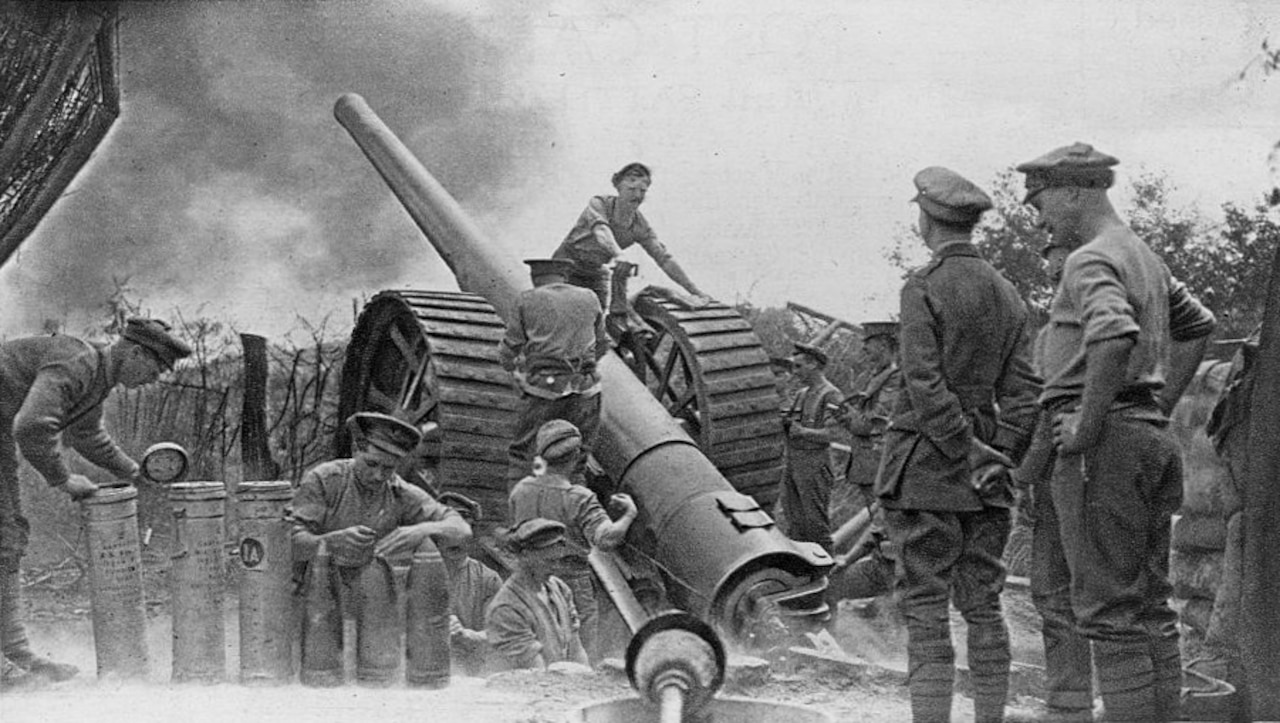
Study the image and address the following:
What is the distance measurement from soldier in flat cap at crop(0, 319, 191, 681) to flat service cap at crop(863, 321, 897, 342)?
337 cm

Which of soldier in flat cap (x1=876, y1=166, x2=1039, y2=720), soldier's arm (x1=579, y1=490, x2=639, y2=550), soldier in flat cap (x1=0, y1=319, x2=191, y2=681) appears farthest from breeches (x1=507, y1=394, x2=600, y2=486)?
soldier in flat cap (x1=876, y1=166, x2=1039, y2=720)

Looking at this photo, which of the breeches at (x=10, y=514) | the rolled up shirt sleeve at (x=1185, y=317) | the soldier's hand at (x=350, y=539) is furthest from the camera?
the breeches at (x=10, y=514)

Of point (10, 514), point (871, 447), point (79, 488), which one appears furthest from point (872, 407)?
point (10, 514)

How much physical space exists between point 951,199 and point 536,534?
2149 millimetres

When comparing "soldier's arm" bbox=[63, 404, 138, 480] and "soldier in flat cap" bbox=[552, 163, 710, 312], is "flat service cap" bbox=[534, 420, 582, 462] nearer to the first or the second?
"soldier in flat cap" bbox=[552, 163, 710, 312]

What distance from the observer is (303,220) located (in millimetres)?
7820

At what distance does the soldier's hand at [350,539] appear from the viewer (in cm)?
625

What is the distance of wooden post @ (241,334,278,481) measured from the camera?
7.86m

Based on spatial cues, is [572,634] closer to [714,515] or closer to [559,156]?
[714,515]

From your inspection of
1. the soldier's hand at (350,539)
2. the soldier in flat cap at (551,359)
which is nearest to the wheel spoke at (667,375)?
the soldier in flat cap at (551,359)

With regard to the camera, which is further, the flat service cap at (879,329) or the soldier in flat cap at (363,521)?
the flat service cap at (879,329)

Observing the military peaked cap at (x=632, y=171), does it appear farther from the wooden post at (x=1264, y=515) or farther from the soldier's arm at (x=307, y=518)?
the wooden post at (x=1264, y=515)

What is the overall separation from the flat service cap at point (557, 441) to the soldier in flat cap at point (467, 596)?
0.68m

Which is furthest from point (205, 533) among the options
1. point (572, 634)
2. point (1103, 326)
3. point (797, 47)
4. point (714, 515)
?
point (1103, 326)
